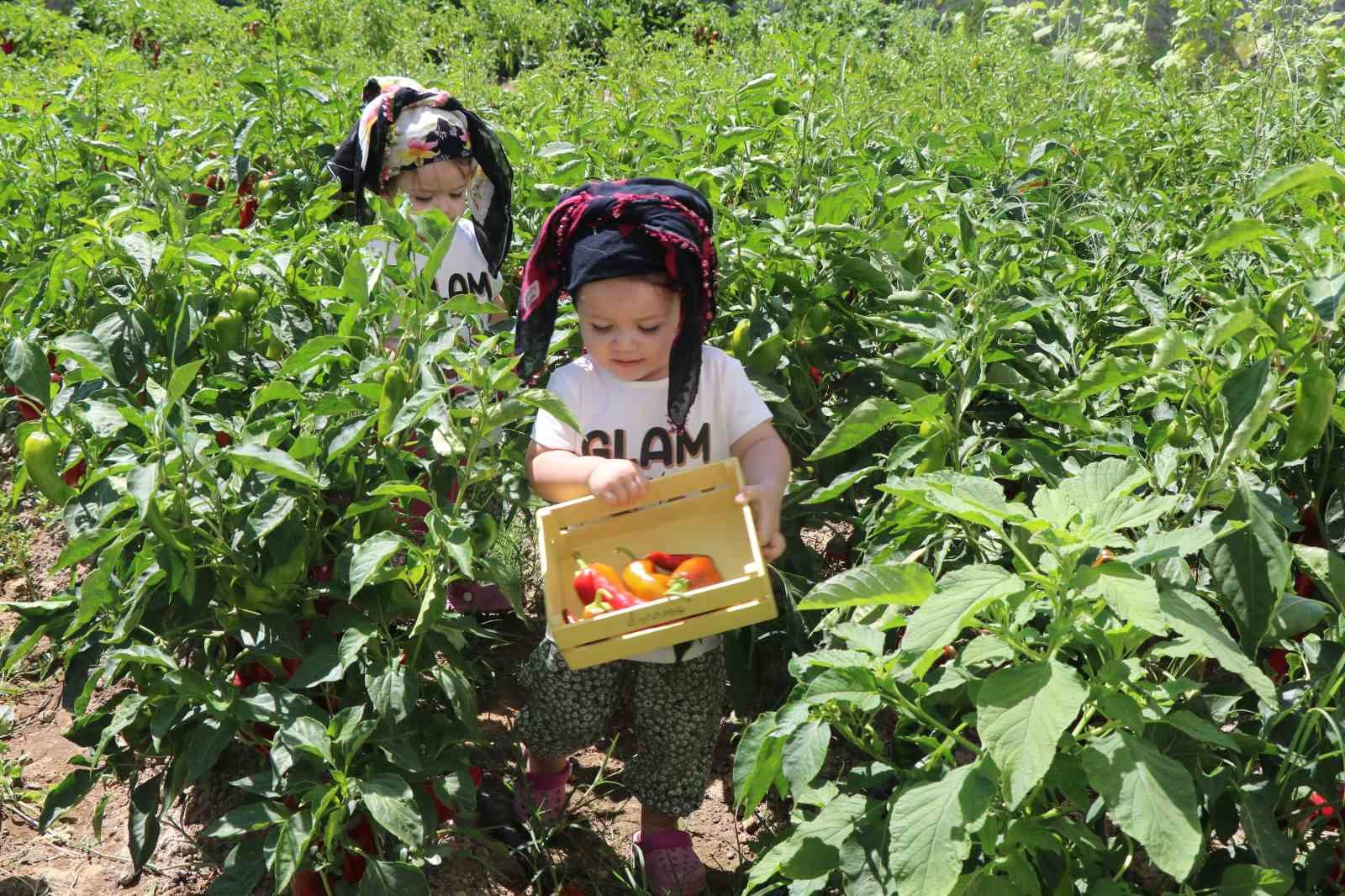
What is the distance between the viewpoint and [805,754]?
1643mm

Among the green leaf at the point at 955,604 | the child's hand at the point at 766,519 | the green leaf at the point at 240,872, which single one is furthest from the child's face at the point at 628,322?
the green leaf at the point at 240,872

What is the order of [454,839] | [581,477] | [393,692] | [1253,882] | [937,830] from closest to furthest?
[937,830], [1253,882], [393,692], [581,477], [454,839]

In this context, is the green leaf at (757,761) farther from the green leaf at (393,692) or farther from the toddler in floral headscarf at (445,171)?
the toddler in floral headscarf at (445,171)

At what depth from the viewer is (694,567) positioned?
2.02 metres

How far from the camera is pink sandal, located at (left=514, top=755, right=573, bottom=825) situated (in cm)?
241

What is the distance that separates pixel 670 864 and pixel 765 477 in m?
0.75

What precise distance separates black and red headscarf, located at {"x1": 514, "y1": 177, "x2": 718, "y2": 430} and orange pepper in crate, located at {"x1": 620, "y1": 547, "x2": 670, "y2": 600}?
286mm

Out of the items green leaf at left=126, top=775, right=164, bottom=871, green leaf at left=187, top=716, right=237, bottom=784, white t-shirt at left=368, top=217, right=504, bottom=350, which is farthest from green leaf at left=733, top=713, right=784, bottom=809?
white t-shirt at left=368, top=217, right=504, bottom=350

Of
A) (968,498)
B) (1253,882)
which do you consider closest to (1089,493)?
(968,498)

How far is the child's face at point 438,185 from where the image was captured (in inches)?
123

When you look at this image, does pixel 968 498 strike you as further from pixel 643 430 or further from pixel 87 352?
pixel 87 352

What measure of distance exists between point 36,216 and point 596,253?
174 cm

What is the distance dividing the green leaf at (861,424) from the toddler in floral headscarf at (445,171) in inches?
52.7

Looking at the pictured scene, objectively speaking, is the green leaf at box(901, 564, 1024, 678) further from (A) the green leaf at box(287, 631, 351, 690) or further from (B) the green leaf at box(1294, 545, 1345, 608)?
(A) the green leaf at box(287, 631, 351, 690)
